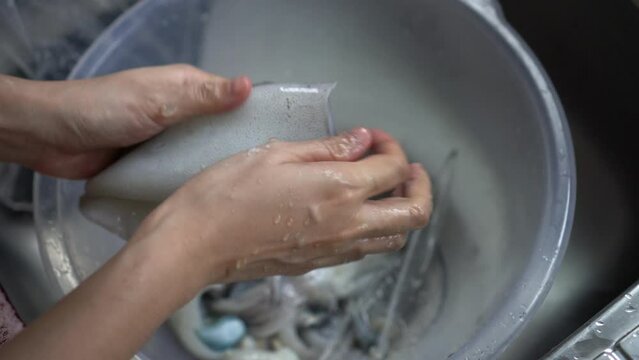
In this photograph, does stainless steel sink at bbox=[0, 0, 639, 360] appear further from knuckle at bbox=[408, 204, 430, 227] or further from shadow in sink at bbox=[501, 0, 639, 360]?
knuckle at bbox=[408, 204, 430, 227]

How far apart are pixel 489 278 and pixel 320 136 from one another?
20cm

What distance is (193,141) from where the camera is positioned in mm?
568

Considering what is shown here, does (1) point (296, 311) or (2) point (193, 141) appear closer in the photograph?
(2) point (193, 141)

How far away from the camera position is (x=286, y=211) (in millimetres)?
471

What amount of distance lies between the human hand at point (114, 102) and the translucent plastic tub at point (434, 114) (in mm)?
114

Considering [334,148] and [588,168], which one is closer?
[334,148]

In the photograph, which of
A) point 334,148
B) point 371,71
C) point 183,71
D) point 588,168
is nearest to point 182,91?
point 183,71

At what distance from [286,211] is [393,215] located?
3.8 inches

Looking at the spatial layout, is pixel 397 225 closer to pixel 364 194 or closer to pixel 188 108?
pixel 364 194

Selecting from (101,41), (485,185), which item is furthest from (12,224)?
(485,185)

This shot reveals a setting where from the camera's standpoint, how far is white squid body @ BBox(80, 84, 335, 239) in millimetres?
563

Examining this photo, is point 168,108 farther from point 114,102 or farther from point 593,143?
point 593,143

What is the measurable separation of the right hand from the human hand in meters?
0.09

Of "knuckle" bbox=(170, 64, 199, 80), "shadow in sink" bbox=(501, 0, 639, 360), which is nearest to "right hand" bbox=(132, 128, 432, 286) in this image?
"knuckle" bbox=(170, 64, 199, 80)
